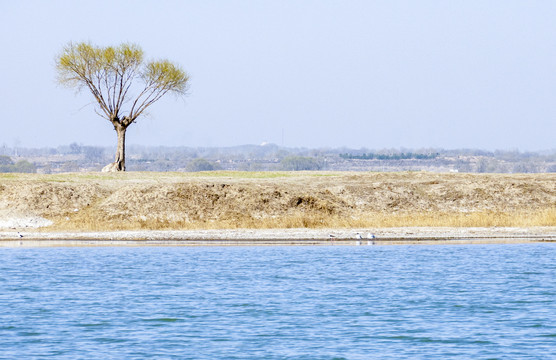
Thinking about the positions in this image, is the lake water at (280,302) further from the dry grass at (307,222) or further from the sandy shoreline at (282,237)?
the dry grass at (307,222)

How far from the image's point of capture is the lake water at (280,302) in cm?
2123

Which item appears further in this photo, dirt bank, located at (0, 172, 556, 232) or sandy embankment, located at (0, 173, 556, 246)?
dirt bank, located at (0, 172, 556, 232)

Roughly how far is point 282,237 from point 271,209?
8.25 m

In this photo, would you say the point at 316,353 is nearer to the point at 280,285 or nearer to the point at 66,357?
the point at 66,357

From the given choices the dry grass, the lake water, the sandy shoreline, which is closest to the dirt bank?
the dry grass

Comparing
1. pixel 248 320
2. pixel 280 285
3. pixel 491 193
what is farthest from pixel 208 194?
pixel 248 320

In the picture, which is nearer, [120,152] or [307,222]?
[307,222]

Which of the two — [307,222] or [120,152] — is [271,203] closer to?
[307,222]

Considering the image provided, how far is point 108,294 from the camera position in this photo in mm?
29656

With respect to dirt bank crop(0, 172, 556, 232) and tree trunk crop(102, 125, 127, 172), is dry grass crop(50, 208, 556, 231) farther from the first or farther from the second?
tree trunk crop(102, 125, 127, 172)

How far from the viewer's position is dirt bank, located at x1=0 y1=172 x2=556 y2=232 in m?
50.1

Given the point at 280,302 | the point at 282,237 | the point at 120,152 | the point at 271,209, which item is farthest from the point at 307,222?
the point at 120,152

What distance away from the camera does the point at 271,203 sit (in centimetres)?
5397

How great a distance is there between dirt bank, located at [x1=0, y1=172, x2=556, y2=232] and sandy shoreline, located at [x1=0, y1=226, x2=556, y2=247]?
2118mm
